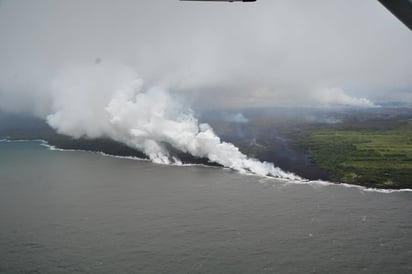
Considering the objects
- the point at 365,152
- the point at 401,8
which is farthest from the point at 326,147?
the point at 401,8

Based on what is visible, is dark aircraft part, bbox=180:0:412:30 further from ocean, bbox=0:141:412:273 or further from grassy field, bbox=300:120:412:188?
grassy field, bbox=300:120:412:188

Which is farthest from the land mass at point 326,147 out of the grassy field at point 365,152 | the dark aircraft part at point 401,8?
the dark aircraft part at point 401,8

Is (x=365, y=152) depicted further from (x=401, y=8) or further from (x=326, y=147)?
(x=401, y=8)

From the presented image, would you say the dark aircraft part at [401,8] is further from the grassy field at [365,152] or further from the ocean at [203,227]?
the grassy field at [365,152]

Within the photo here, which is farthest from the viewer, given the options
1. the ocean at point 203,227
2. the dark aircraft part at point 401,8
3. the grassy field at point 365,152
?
the grassy field at point 365,152

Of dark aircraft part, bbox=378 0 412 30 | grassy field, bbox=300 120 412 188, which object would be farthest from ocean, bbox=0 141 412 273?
dark aircraft part, bbox=378 0 412 30

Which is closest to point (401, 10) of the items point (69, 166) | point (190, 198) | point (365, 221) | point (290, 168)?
point (365, 221)

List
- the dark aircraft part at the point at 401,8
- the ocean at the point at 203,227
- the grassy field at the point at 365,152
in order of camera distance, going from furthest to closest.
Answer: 1. the grassy field at the point at 365,152
2. the ocean at the point at 203,227
3. the dark aircraft part at the point at 401,8
